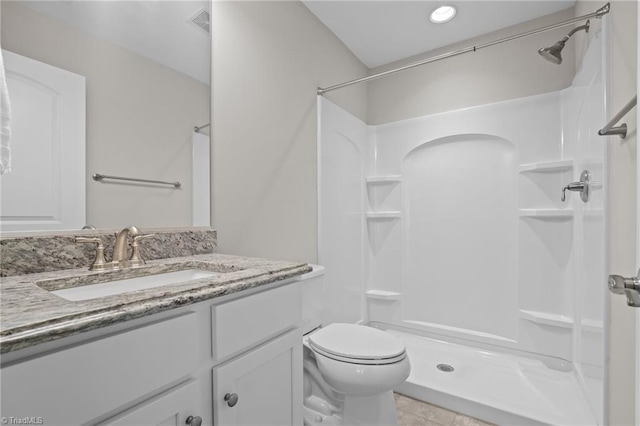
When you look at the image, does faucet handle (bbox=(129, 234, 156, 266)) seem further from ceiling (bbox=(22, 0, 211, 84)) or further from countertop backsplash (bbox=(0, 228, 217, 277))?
ceiling (bbox=(22, 0, 211, 84))

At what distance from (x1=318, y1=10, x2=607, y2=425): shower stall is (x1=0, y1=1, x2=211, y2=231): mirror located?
3.16 feet

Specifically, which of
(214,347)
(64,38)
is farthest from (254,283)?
(64,38)

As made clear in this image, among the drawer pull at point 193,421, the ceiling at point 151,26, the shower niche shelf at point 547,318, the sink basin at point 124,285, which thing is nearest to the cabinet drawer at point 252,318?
the drawer pull at point 193,421

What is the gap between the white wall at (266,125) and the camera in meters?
1.46

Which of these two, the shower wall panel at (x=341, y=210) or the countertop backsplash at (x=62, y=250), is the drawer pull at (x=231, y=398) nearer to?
the countertop backsplash at (x=62, y=250)

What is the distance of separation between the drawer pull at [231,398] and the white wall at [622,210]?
1331mm

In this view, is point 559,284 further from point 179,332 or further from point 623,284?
point 179,332

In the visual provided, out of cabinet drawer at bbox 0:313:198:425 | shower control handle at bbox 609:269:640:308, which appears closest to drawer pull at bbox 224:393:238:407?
cabinet drawer at bbox 0:313:198:425

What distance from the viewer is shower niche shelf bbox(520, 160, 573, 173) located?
2033 millimetres

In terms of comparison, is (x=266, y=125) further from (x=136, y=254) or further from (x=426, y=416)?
(x=426, y=416)

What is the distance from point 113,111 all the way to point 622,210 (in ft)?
6.42

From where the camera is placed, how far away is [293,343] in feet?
3.33

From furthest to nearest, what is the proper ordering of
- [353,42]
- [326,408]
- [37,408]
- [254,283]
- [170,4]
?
[353,42]
[326,408]
[170,4]
[254,283]
[37,408]

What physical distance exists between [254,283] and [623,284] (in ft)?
2.82
